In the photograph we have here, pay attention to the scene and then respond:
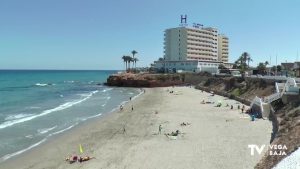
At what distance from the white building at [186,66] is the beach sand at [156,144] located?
85.2 metres

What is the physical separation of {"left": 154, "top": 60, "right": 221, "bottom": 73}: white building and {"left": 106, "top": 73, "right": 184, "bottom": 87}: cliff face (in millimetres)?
19345

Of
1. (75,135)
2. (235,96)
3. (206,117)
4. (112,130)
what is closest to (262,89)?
(235,96)

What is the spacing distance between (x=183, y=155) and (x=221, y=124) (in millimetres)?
12027

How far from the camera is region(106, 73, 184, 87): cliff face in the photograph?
10306cm

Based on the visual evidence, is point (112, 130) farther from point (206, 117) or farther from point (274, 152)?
point (274, 152)

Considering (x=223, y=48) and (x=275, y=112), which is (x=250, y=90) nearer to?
(x=275, y=112)

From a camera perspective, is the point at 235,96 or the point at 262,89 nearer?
the point at 262,89

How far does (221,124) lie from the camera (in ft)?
114

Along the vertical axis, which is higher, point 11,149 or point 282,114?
point 282,114

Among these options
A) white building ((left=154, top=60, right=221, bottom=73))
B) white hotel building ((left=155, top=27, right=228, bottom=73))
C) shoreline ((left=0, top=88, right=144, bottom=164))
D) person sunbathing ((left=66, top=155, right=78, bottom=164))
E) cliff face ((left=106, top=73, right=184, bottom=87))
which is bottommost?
shoreline ((left=0, top=88, right=144, bottom=164))

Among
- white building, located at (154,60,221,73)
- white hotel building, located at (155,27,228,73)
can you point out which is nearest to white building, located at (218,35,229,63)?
white hotel building, located at (155,27,228,73)

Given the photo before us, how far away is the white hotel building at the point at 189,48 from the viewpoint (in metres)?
133

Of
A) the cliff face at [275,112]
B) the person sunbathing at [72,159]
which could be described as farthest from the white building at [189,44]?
the person sunbathing at [72,159]

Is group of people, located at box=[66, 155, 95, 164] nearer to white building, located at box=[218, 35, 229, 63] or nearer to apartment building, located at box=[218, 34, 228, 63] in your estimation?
white building, located at box=[218, 35, 229, 63]
